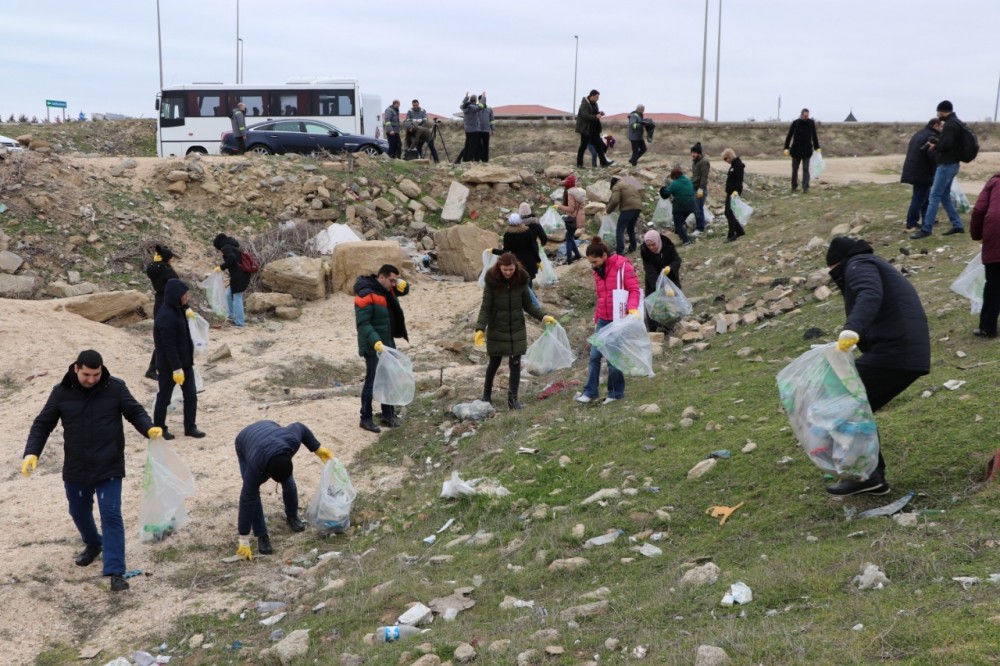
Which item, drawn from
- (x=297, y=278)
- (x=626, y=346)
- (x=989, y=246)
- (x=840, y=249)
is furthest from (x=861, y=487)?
(x=297, y=278)

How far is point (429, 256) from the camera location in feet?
52.4

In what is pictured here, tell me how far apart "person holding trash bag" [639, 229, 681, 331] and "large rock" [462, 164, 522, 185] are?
856 cm

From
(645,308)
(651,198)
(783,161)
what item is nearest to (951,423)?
(645,308)

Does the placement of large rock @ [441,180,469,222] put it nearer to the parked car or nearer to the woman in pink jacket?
the parked car

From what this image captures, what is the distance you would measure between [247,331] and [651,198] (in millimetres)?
8889

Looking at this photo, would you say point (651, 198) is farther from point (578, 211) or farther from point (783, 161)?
point (783, 161)

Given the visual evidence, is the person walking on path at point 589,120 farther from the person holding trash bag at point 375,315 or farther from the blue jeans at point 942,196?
the person holding trash bag at point 375,315

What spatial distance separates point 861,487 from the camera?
4.86m

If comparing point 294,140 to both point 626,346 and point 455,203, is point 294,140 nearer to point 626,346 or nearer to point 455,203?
point 455,203

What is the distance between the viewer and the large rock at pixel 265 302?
13.4m

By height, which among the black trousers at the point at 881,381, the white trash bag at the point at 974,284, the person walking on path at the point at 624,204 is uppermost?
the person walking on path at the point at 624,204

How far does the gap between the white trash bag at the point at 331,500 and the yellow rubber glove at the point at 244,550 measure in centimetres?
50

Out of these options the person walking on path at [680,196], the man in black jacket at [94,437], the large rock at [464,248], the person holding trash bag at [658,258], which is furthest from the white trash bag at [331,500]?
the person walking on path at [680,196]

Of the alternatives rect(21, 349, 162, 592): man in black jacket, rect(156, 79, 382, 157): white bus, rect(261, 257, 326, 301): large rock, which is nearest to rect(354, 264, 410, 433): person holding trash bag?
rect(21, 349, 162, 592): man in black jacket
